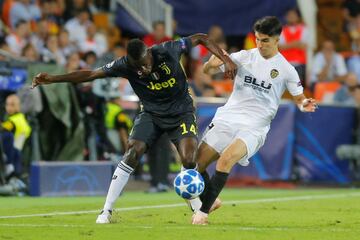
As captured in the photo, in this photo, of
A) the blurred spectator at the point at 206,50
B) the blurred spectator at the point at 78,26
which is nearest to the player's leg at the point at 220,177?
the blurred spectator at the point at 206,50

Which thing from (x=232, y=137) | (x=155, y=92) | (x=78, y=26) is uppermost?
(x=155, y=92)

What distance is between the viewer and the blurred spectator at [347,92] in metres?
21.4

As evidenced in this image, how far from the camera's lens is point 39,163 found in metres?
16.8

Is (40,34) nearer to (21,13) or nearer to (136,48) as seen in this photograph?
(21,13)

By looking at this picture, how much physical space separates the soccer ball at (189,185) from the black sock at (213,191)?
0.41 ft

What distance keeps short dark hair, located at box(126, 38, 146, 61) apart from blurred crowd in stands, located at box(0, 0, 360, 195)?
6582mm

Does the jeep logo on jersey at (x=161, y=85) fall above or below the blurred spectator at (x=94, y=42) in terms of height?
above

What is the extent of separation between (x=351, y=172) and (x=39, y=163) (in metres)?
6.65

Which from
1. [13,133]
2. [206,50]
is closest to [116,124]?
[13,133]

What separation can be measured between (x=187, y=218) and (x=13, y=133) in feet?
19.6

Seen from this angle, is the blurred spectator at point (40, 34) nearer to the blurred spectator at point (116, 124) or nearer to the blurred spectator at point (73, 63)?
the blurred spectator at point (73, 63)

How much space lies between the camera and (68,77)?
11.3 m

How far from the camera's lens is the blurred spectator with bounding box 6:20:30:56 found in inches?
824

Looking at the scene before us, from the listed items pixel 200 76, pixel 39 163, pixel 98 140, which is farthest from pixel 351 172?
pixel 39 163
